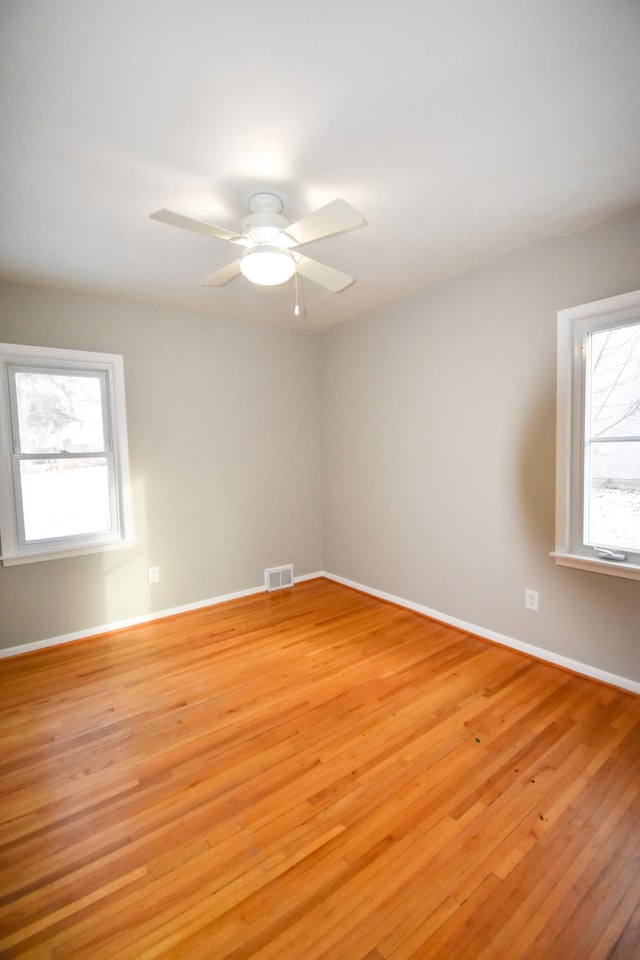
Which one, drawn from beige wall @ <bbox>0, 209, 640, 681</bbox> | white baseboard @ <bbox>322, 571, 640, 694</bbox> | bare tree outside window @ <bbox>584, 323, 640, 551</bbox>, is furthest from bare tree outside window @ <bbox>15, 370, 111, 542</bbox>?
bare tree outside window @ <bbox>584, 323, 640, 551</bbox>

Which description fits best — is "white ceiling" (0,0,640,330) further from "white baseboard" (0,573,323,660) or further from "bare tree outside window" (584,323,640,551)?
"white baseboard" (0,573,323,660)

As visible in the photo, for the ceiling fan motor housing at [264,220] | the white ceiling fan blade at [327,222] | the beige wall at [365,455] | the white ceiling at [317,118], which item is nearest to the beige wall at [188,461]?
the beige wall at [365,455]

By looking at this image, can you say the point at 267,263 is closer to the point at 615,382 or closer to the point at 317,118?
the point at 317,118

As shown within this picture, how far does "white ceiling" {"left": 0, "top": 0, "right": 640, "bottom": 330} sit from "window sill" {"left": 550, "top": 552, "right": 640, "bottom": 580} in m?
1.85

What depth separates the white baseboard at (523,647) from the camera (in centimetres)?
233

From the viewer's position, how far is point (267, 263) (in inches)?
68.9

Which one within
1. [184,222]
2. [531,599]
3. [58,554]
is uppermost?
[184,222]

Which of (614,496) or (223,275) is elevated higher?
(223,275)

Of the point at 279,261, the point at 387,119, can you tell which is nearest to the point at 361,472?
the point at 279,261

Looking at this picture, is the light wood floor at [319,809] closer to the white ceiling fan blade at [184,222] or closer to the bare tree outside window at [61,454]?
the bare tree outside window at [61,454]

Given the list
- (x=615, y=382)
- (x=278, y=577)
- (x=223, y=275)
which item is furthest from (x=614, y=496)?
(x=278, y=577)

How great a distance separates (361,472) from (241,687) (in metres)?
2.12

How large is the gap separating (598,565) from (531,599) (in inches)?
19.9

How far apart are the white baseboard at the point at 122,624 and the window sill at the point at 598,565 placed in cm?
261
